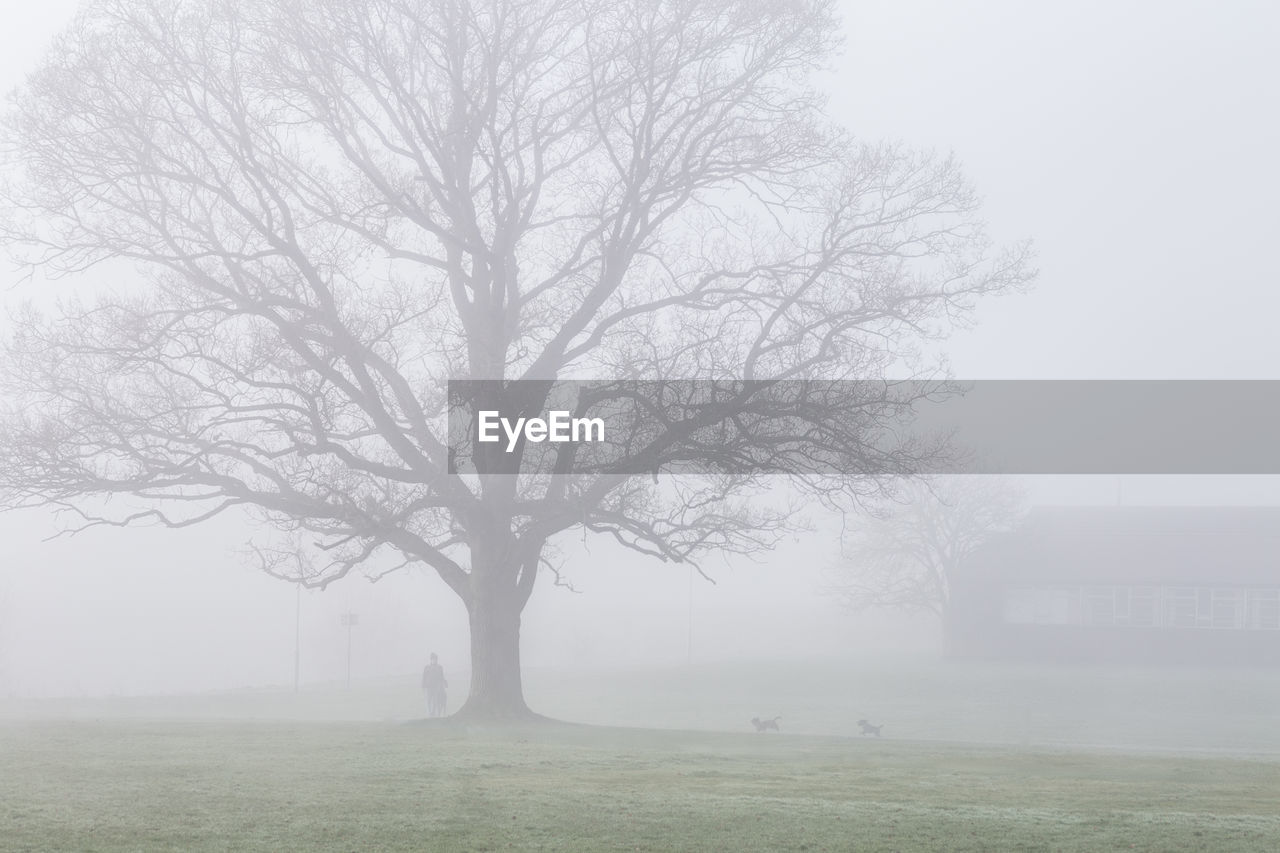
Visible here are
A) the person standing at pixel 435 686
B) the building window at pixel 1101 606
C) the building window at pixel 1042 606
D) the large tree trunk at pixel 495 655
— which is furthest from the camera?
the building window at pixel 1042 606

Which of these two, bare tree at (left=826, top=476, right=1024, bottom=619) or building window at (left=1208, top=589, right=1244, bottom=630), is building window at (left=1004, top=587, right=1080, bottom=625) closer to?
bare tree at (left=826, top=476, right=1024, bottom=619)

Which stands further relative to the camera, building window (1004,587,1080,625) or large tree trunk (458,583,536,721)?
building window (1004,587,1080,625)

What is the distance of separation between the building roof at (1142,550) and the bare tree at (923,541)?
1.42m

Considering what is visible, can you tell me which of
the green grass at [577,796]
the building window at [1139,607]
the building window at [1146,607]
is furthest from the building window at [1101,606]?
the green grass at [577,796]

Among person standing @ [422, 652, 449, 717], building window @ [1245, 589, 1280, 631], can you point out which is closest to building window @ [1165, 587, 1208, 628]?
building window @ [1245, 589, 1280, 631]

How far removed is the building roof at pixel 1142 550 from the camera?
6575 cm

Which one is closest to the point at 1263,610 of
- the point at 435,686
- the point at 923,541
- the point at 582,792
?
the point at 923,541

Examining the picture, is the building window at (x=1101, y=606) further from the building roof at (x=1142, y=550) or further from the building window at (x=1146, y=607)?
the building roof at (x=1142, y=550)

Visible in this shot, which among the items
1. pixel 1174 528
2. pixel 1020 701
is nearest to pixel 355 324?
pixel 1020 701

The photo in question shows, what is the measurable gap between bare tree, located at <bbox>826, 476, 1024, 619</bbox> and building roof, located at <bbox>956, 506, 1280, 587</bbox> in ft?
4.65

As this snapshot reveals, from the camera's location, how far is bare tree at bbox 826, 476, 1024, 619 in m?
66.1

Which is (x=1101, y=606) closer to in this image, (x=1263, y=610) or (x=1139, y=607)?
(x=1139, y=607)

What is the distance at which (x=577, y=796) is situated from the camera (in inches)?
518

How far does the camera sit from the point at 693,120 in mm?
23703
